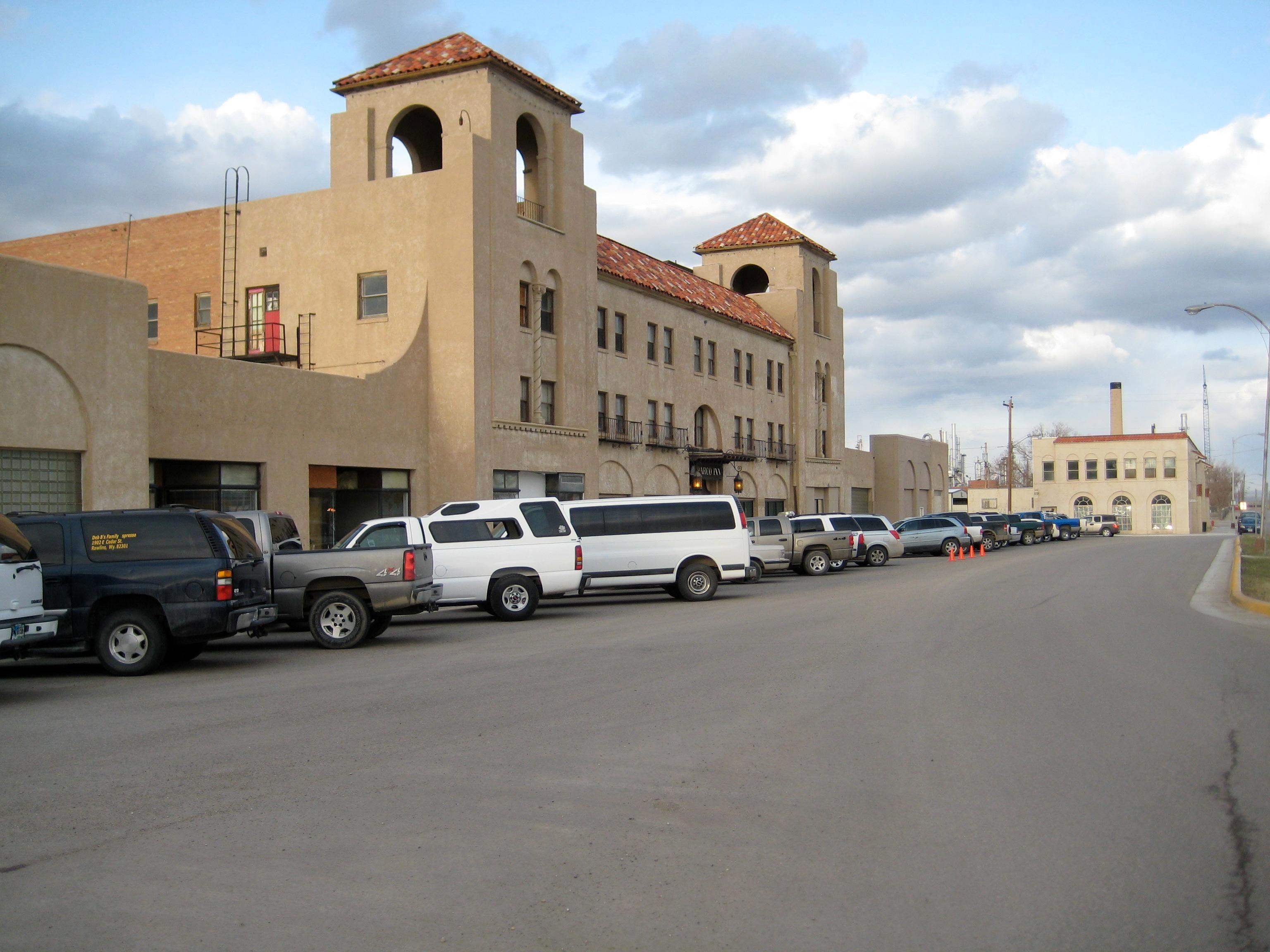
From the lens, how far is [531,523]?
20234 millimetres

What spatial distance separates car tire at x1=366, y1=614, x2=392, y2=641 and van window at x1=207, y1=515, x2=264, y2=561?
6.63ft

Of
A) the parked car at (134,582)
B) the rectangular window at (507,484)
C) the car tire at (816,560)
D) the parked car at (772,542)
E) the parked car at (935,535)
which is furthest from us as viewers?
the parked car at (935,535)

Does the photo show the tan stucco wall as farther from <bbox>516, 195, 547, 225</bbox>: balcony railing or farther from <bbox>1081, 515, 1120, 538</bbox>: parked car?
<bbox>1081, 515, 1120, 538</bbox>: parked car

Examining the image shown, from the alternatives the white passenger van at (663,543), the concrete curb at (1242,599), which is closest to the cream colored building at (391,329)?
the white passenger van at (663,543)

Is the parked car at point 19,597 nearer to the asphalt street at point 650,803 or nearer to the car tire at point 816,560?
the asphalt street at point 650,803

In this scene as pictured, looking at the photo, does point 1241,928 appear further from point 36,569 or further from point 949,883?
point 36,569

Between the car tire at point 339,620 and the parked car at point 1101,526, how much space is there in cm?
7341

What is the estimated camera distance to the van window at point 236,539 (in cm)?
1410

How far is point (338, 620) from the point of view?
53.2 feet

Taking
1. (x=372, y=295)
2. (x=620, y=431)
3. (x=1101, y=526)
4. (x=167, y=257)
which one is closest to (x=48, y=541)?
(x=372, y=295)

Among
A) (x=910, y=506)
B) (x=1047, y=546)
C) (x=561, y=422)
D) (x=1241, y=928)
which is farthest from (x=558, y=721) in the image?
(x=910, y=506)

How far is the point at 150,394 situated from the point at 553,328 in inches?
604

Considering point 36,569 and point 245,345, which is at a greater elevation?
point 245,345

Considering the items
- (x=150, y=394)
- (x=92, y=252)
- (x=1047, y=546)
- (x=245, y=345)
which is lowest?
(x=1047, y=546)
